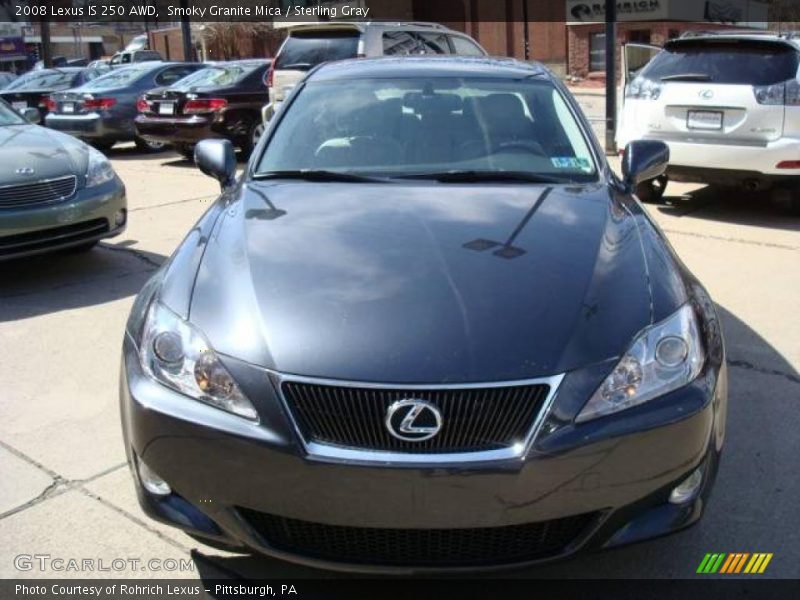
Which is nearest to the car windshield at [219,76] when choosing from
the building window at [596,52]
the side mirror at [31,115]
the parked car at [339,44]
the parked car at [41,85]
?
the parked car at [339,44]

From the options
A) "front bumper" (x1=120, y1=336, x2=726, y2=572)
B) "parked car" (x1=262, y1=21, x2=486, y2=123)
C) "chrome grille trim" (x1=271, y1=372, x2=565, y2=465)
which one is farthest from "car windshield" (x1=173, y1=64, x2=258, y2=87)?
"chrome grille trim" (x1=271, y1=372, x2=565, y2=465)

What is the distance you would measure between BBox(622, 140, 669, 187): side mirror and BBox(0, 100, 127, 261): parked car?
396 cm

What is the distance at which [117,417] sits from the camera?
3.93 metres

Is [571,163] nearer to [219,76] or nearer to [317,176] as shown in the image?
[317,176]

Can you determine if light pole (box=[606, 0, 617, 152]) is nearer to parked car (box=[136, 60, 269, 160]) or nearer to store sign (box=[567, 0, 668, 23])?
parked car (box=[136, 60, 269, 160])

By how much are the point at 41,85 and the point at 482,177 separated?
626 inches

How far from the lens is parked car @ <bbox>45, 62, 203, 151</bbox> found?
1402 cm

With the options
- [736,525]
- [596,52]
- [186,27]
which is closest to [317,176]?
[736,525]

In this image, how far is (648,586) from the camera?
2.66m

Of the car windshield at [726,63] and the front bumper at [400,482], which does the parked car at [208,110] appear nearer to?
the car windshield at [726,63]

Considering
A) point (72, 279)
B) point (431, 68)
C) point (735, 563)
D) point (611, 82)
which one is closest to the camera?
point (735, 563)

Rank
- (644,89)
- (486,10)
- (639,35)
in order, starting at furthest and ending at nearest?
(486,10) → (639,35) → (644,89)

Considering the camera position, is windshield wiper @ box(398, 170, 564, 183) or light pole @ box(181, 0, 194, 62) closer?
windshield wiper @ box(398, 170, 564, 183)

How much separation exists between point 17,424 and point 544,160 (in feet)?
8.71
